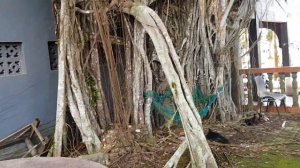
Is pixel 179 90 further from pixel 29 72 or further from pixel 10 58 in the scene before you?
pixel 10 58

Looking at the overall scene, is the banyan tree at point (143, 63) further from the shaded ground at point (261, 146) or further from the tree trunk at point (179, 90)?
the shaded ground at point (261, 146)

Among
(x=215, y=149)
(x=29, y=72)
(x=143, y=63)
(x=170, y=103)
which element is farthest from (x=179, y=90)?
(x=29, y=72)

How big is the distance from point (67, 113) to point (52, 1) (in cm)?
141

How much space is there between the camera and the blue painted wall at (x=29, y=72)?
4.41m

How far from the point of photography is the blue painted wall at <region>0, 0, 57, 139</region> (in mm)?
4414

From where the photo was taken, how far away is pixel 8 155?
14.5 feet

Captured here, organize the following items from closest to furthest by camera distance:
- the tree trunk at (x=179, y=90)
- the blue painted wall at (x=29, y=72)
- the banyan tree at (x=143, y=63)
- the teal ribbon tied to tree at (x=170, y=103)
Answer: the tree trunk at (x=179, y=90) → the banyan tree at (x=143, y=63) → the blue painted wall at (x=29, y=72) → the teal ribbon tied to tree at (x=170, y=103)

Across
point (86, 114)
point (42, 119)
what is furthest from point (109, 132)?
point (42, 119)

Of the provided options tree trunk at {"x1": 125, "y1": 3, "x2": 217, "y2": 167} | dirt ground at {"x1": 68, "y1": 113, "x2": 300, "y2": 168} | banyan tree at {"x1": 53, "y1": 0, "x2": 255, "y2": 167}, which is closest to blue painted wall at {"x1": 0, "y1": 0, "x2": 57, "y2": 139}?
banyan tree at {"x1": 53, "y1": 0, "x2": 255, "y2": 167}

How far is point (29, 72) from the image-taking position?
466 cm

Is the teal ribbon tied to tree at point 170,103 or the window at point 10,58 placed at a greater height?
the window at point 10,58

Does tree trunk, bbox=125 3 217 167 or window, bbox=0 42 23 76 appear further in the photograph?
window, bbox=0 42 23 76

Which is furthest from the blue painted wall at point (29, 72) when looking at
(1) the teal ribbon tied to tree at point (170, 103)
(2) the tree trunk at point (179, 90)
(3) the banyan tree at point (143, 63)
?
(1) the teal ribbon tied to tree at point (170, 103)

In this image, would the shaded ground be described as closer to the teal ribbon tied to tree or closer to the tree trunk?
the teal ribbon tied to tree
